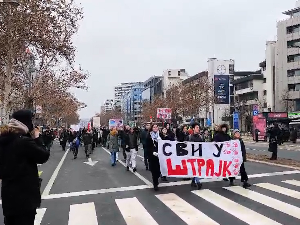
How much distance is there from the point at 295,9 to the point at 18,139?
248 feet

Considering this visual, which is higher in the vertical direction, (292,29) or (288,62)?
(292,29)

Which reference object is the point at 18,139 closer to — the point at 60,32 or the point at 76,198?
the point at 76,198

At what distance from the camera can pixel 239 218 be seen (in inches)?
302

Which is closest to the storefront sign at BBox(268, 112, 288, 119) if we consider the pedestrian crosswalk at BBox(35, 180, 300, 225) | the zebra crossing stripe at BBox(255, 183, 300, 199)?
the zebra crossing stripe at BBox(255, 183, 300, 199)

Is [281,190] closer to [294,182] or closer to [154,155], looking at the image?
[294,182]

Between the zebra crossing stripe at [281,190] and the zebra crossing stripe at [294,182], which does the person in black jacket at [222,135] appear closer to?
the zebra crossing stripe at [281,190]

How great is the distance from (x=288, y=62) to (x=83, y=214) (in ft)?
231

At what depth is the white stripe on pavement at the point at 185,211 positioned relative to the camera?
24.6 feet

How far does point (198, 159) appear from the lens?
470 inches

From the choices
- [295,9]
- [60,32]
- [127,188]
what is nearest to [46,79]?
[60,32]

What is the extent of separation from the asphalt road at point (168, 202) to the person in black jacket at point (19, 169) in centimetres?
327

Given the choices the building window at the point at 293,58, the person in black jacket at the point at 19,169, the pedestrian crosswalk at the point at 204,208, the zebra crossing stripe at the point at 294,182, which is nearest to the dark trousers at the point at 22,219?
the person in black jacket at the point at 19,169

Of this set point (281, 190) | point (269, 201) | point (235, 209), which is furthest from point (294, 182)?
point (235, 209)

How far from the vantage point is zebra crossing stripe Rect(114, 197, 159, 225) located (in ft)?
24.9
